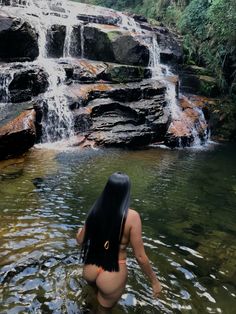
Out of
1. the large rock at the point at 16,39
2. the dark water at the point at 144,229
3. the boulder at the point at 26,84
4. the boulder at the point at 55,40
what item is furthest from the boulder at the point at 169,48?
the dark water at the point at 144,229

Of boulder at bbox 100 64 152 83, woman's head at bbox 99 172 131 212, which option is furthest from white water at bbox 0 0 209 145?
woman's head at bbox 99 172 131 212

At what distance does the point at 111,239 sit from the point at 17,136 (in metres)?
8.59

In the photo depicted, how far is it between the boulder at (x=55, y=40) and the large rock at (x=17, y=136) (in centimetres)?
702

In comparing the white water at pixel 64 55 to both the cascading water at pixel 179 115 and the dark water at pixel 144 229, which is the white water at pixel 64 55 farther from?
the dark water at pixel 144 229

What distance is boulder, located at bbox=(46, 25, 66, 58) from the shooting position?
719 inches

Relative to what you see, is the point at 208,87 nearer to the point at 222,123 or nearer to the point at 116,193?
the point at 222,123

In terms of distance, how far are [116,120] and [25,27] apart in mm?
5339

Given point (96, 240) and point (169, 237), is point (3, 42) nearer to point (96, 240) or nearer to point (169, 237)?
point (169, 237)

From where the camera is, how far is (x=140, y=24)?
24.1 meters

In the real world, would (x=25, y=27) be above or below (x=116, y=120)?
above

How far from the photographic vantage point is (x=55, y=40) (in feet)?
60.4

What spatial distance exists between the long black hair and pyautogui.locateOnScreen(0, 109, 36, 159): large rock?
8.03 metres

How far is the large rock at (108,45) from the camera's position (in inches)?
734

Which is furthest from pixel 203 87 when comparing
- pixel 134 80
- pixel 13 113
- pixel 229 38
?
pixel 13 113
